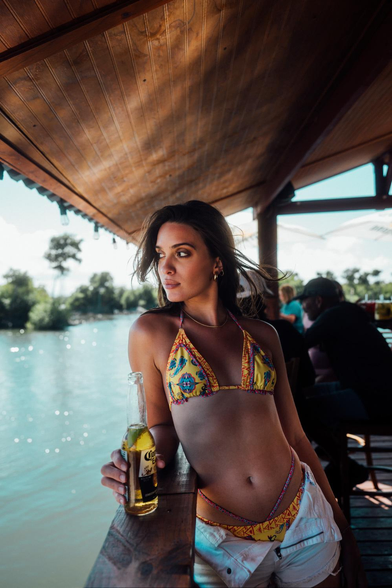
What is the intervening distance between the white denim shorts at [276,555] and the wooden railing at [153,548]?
1.02 feet

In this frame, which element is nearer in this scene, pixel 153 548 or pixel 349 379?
pixel 153 548

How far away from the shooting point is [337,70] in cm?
373

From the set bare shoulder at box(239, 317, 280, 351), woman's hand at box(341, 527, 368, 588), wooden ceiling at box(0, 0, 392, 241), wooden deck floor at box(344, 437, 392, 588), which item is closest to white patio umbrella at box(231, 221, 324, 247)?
wooden ceiling at box(0, 0, 392, 241)

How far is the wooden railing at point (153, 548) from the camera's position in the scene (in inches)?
29.6

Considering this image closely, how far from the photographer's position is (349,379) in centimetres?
283

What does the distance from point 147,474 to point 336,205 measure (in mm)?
6673

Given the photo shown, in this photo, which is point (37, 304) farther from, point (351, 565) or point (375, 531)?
point (351, 565)

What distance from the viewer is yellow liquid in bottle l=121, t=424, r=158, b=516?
3.22ft

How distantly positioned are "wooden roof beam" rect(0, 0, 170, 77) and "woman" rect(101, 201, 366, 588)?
87 centimetres

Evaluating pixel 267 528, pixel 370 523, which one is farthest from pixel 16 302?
pixel 267 528

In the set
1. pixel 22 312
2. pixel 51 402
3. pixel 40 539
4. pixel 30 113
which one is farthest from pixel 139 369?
pixel 22 312

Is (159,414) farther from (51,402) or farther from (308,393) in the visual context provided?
(51,402)

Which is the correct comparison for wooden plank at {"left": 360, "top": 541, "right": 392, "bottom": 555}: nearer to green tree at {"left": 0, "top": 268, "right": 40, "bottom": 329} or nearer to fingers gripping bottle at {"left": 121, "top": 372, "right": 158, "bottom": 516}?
fingers gripping bottle at {"left": 121, "top": 372, "right": 158, "bottom": 516}

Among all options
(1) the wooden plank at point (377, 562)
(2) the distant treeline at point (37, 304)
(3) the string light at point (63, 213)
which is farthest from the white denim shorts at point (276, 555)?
(2) the distant treeline at point (37, 304)
